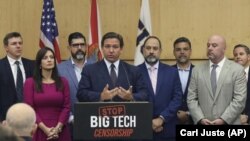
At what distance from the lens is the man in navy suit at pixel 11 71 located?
310 inches

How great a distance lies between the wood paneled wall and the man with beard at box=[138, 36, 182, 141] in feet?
7.04

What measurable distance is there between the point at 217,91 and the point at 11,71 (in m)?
2.43

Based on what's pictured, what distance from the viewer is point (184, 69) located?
856 centimetres

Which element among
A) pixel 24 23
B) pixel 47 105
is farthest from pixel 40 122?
pixel 24 23

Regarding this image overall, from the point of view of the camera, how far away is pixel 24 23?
1048cm

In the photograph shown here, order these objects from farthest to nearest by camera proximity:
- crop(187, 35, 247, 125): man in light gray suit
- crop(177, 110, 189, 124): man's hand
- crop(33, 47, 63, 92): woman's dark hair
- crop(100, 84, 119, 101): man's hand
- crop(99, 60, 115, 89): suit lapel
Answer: crop(177, 110, 189, 124): man's hand
crop(187, 35, 247, 125): man in light gray suit
crop(33, 47, 63, 92): woman's dark hair
crop(99, 60, 115, 89): suit lapel
crop(100, 84, 119, 101): man's hand

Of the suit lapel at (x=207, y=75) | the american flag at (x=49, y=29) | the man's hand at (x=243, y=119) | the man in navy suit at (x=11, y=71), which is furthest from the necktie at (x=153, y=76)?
the american flag at (x=49, y=29)

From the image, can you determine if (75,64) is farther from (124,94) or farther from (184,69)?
(124,94)

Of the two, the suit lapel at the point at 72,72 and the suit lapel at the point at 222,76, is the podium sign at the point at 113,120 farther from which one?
the suit lapel at the point at 72,72

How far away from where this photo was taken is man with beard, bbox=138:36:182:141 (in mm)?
7816

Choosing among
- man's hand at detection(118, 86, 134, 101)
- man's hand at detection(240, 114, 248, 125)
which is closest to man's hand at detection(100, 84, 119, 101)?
man's hand at detection(118, 86, 134, 101)

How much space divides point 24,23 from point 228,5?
3.14 meters

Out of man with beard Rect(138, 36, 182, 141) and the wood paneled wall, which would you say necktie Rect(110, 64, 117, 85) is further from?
the wood paneled wall

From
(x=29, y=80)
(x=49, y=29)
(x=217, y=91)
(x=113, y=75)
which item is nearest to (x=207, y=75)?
(x=217, y=91)
